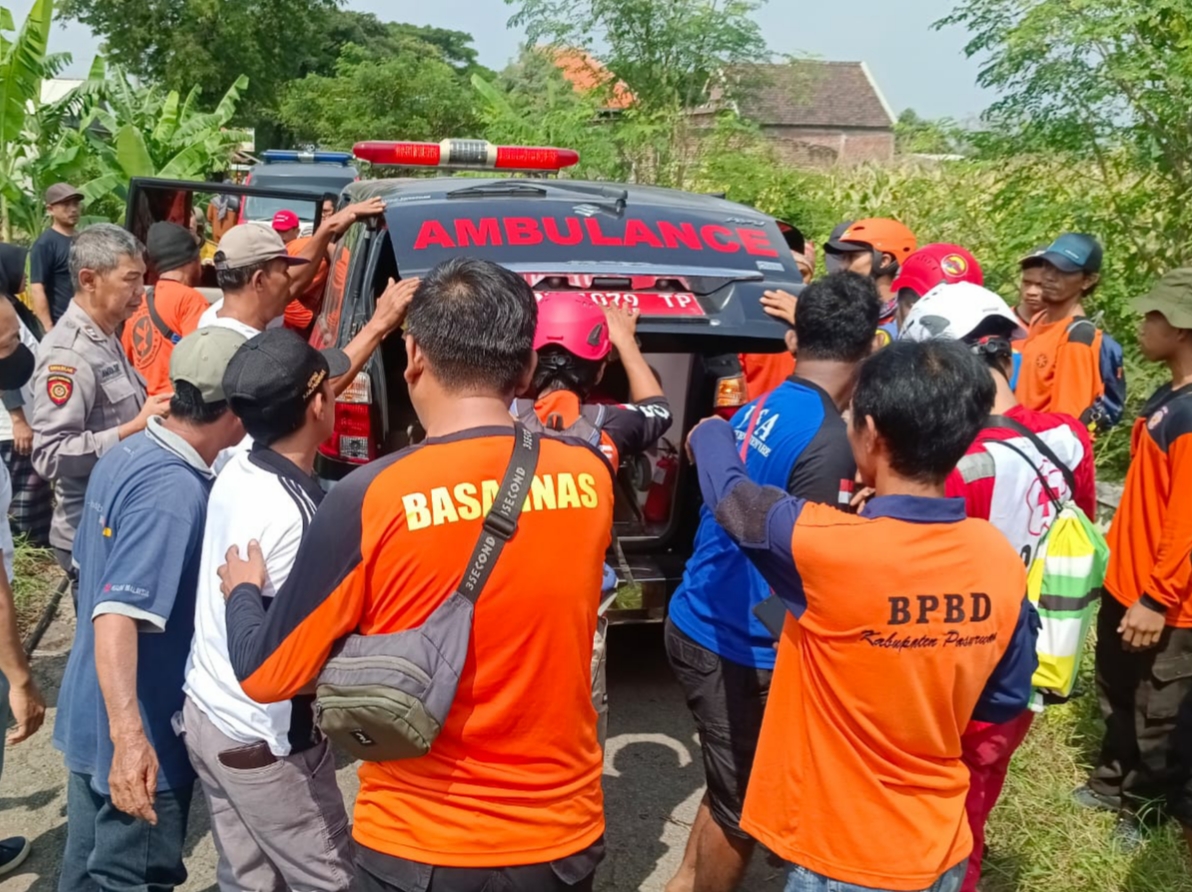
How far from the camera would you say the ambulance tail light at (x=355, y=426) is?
12.4ft

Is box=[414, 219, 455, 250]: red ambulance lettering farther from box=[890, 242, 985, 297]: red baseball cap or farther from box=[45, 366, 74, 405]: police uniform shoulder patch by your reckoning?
box=[890, 242, 985, 297]: red baseball cap

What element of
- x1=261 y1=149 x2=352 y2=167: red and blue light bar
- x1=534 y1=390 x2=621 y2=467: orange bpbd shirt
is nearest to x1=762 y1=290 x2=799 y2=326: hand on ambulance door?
x1=534 y1=390 x2=621 y2=467: orange bpbd shirt

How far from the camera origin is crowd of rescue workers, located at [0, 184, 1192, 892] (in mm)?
1748

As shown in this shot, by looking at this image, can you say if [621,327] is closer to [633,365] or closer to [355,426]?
[633,365]

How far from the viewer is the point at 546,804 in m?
1.84

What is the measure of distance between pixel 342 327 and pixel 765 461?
2.17m

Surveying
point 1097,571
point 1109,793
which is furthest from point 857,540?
point 1109,793

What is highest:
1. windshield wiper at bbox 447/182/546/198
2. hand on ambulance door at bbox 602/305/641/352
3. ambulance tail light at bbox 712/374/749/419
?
windshield wiper at bbox 447/182/546/198

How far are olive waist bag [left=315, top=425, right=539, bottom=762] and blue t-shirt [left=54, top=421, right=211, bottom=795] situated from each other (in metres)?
0.79

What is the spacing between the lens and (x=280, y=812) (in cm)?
225

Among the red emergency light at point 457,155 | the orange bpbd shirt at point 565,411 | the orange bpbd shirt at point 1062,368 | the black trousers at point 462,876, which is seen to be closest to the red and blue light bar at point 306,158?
the red emergency light at point 457,155

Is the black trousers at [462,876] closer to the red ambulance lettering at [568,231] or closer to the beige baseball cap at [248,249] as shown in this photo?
the red ambulance lettering at [568,231]

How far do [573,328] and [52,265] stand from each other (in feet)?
22.0

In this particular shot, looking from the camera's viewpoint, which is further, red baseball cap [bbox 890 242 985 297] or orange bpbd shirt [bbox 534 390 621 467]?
red baseball cap [bbox 890 242 985 297]
